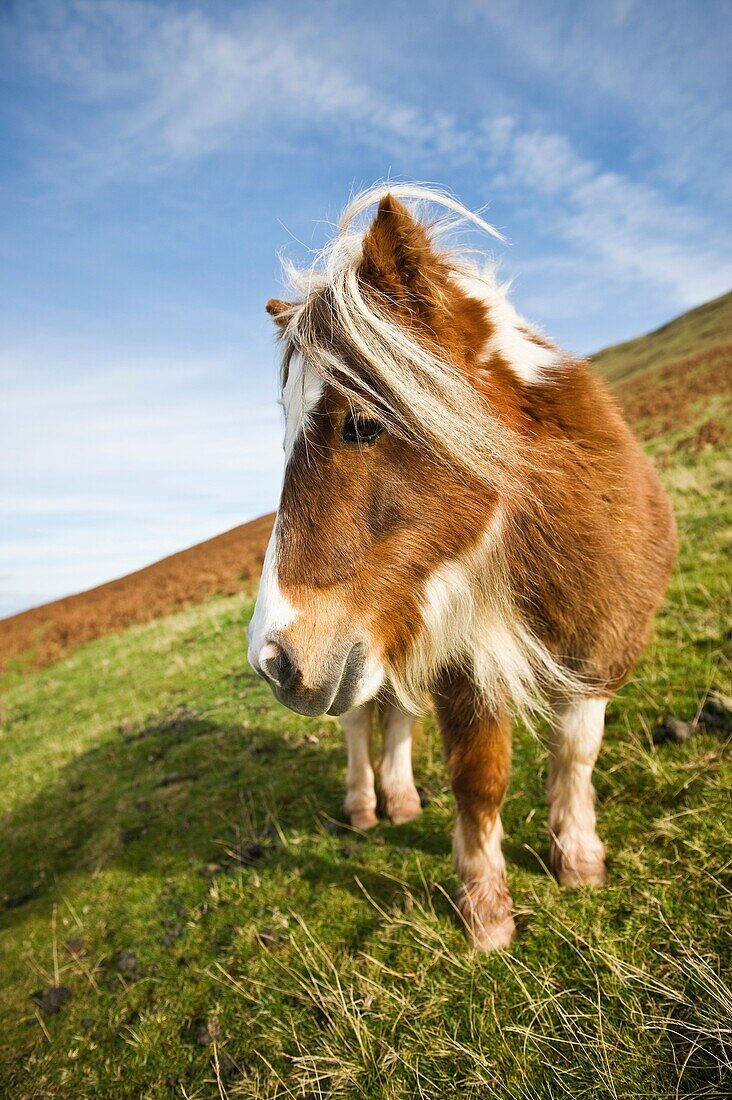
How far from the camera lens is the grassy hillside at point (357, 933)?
7.31 feet

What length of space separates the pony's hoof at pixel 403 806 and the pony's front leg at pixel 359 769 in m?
0.13

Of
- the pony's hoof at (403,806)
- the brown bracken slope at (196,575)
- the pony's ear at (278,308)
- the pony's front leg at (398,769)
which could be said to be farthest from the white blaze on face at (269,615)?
the brown bracken slope at (196,575)

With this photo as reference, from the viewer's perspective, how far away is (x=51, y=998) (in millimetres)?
3539

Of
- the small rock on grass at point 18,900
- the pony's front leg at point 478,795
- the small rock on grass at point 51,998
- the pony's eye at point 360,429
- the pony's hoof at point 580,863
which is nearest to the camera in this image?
the pony's eye at point 360,429

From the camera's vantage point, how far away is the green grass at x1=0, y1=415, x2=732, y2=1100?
222 cm

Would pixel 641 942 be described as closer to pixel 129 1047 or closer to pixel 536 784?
pixel 536 784

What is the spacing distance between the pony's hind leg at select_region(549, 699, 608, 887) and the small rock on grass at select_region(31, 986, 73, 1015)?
119 inches

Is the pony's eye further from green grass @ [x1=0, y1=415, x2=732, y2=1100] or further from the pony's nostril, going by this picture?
green grass @ [x1=0, y1=415, x2=732, y2=1100]

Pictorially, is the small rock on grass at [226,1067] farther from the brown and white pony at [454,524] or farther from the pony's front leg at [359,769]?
the pony's front leg at [359,769]

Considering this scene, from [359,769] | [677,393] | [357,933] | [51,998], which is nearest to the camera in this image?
[357,933]

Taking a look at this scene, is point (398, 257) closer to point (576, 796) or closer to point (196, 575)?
point (576, 796)

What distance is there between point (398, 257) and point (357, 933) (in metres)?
3.29

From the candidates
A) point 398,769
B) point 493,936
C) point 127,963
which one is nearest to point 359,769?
point 398,769

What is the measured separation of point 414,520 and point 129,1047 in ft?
10.2
